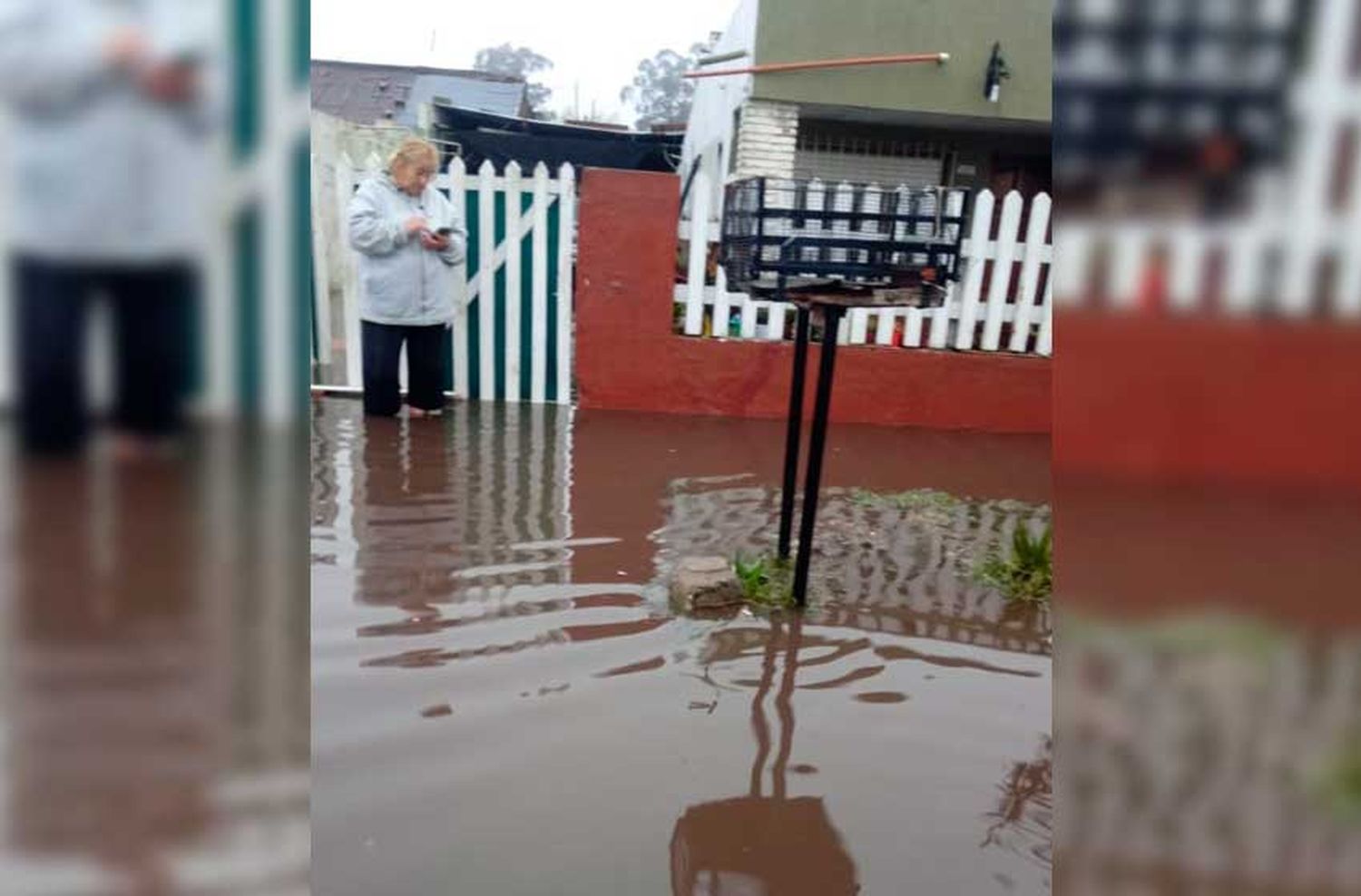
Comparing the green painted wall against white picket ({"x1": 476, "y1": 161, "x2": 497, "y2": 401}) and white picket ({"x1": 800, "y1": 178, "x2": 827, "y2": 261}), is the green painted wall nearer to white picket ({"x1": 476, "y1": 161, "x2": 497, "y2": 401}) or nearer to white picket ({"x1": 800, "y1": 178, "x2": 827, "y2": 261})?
white picket ({"x1": 476, "y1": 161, "x2": 497, "y2": 401})

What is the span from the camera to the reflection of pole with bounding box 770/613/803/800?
217cm

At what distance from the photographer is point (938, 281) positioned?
3.04m

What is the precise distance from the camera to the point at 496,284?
5859 millimetres

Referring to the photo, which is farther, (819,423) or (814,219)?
(814,219)

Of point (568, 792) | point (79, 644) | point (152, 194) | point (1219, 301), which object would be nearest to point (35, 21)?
point (152, 194)

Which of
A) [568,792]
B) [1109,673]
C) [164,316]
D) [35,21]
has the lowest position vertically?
[568,792]

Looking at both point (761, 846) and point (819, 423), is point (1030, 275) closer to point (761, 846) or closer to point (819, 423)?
point (819, 423)

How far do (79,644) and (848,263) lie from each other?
2.84m

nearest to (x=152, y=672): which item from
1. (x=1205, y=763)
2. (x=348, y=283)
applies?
(x=1205, y=763)

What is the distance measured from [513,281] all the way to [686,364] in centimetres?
121

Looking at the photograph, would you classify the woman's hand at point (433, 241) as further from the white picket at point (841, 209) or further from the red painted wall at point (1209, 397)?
the red painted wall at point (1209, 397)

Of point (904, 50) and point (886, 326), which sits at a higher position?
point (904, 50)

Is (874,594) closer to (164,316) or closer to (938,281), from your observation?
(938,281)

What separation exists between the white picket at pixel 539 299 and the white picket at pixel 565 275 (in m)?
0.09
